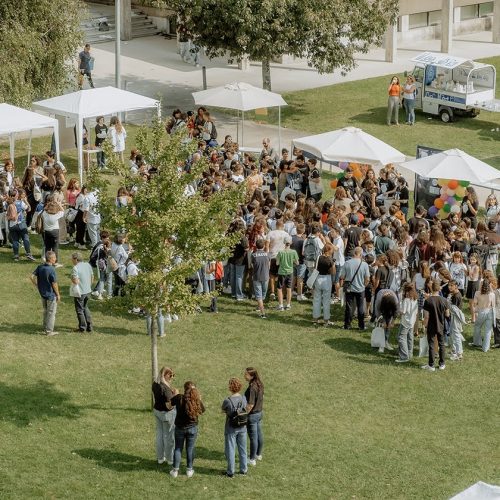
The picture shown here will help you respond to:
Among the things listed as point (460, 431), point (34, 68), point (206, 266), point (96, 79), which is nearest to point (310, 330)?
point (206, 266)

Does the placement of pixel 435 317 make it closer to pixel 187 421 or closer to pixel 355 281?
pixel 355 281

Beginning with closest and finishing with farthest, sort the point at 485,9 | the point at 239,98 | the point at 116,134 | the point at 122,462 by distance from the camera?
1. the point at 122,462
2. the point at 116,134
3. the point at 239,98
4. the point at 485,9

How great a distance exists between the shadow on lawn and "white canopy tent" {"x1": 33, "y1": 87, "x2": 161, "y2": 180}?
12037 mm

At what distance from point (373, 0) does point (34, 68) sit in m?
11.5

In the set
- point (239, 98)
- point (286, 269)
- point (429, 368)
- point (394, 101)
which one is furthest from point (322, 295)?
point (394, 101)

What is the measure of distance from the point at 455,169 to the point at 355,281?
501 centimetres

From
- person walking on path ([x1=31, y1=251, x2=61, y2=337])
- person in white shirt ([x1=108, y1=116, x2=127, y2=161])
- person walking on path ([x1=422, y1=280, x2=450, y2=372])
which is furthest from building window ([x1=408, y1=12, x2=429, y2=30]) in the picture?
person walking on path ([x1=31, y1=251, x2=61, y2=337])

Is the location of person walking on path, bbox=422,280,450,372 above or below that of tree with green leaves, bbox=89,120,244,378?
below

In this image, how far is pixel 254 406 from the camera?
606 inches

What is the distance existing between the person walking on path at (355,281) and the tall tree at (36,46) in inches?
481

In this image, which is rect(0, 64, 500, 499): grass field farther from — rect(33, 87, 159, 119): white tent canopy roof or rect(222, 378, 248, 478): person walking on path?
rect(33, 87, 159, 119): white tent canopy roof

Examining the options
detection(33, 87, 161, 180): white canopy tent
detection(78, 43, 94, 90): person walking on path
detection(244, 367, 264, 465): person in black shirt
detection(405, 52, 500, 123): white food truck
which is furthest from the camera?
detection(78, 43, 94, 90): person walking on path

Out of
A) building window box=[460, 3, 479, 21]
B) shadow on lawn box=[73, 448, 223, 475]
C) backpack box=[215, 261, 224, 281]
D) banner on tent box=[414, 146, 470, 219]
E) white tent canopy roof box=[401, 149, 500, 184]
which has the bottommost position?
shadow on lawn box=[73, 448, 223, 475]

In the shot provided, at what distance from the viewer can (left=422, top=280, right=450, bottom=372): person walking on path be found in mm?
18922
